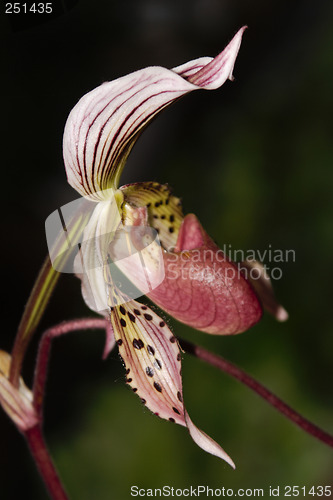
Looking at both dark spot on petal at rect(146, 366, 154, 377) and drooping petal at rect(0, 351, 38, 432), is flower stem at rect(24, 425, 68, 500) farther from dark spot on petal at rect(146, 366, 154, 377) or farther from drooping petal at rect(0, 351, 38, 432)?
dark spot on petal at rect(146, 366, 154, 377)

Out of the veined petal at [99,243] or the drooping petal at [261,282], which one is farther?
the drooping petal at [261,282]

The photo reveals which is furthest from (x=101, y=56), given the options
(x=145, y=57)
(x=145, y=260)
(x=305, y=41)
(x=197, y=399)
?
(x=145, y=260)

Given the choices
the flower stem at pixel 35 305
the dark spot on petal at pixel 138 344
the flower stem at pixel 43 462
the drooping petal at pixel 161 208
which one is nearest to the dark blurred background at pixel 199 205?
the drooping petal at pixel 161 208

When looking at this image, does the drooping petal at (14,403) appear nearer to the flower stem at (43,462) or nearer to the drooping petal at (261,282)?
the flower stem at (43,462)

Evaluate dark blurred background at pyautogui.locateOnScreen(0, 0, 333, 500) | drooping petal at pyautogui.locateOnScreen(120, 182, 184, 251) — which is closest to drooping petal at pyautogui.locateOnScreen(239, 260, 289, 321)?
drooping petal at pyautogui.locateOnScreen(120, 182, 184, 251)

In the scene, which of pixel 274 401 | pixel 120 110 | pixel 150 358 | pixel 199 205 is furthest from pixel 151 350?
pixel 199 205

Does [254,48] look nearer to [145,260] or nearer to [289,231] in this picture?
[289,231]

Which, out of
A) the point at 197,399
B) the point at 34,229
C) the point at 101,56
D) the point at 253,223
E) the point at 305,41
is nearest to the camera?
the point at 197,399
